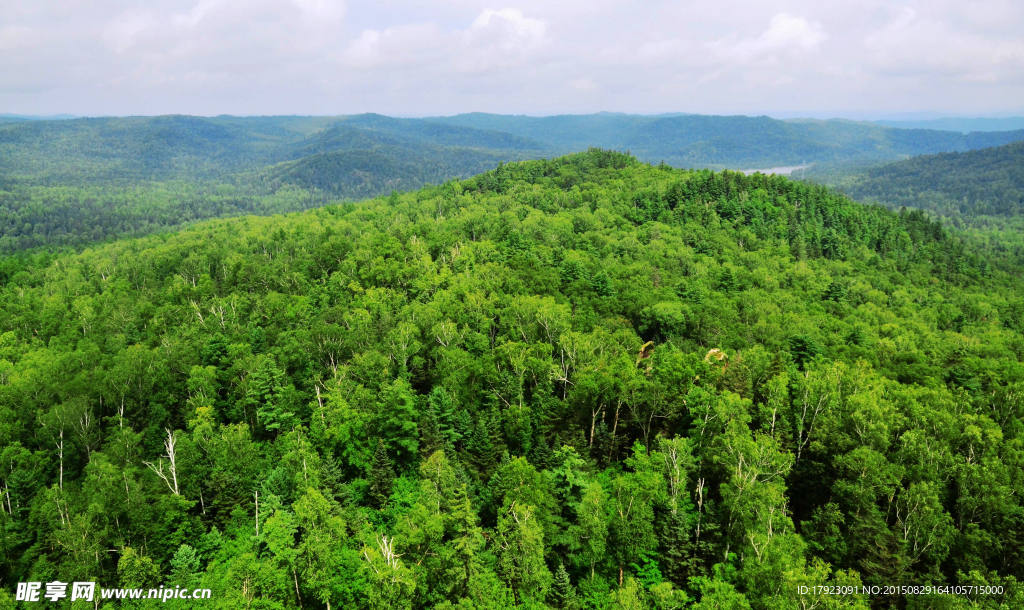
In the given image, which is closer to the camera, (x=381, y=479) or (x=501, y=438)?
(x=381, y=479)

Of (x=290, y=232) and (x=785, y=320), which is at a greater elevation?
(x=290, y=232)

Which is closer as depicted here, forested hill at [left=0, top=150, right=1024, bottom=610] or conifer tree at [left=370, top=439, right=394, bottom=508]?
forested hill at [left=0, top=150, right=1024, bottom=610]

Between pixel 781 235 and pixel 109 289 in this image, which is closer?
pixel 109 289

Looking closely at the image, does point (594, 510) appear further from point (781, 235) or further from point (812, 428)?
point (781, 235)

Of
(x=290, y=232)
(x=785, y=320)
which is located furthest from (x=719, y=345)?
(x=290, y=232)

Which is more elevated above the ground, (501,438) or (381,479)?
(501,438)

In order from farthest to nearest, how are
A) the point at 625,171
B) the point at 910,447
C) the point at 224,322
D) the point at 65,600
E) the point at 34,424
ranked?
the point at 625,171 → the point at 224,322 → the point at 34,424 → the point at 910,447 → the point at 65,600

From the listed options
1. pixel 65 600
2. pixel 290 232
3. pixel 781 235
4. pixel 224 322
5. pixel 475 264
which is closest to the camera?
pixel 65 600

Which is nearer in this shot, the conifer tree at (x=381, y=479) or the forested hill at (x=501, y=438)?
the forested hill at (x=501, y=438)
